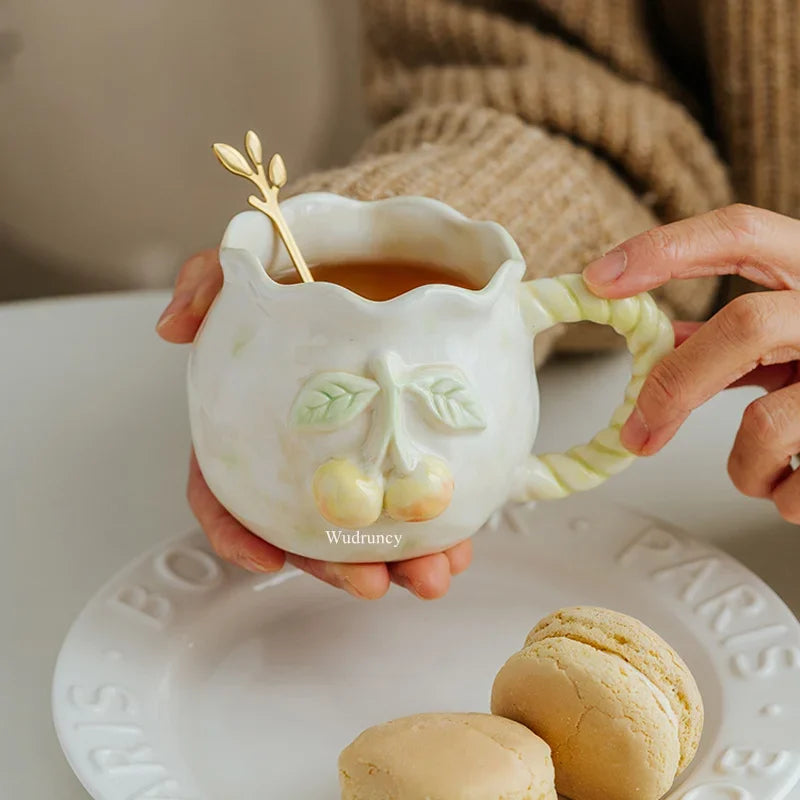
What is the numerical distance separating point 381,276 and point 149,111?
1089 mm

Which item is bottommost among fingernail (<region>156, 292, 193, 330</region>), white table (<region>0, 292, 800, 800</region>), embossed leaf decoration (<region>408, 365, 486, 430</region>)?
white table (<region>0, 292, 800, 800</region>)

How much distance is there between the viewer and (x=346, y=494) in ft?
1.49

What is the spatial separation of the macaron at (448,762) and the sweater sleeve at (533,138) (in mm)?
354

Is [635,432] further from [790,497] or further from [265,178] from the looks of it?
[265,178]

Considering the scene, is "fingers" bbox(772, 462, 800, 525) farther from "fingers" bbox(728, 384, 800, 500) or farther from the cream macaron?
the cream macaron

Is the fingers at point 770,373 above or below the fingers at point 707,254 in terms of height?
below

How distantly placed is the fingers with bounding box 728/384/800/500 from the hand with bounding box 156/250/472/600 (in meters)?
0.15

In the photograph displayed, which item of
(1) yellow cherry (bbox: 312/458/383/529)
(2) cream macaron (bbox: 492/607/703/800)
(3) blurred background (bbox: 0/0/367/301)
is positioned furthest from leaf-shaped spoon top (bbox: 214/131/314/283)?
(3) blurred background (bbox: 0/0/367/301)

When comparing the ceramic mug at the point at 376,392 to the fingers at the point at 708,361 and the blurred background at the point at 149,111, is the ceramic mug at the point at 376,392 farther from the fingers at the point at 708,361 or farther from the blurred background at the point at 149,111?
the blurred background at the point at 149,111

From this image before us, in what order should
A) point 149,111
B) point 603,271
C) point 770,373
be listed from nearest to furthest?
point 603,271 → point 770,373 → point 149,111

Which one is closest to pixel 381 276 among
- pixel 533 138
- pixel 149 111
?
pixel 533 138

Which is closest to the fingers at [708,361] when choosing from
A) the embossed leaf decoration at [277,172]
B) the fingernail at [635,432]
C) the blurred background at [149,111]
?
the fingernail at [635,432]

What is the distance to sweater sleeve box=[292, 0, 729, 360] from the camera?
2.44 feet

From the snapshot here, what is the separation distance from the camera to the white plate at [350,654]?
1.55 ft
